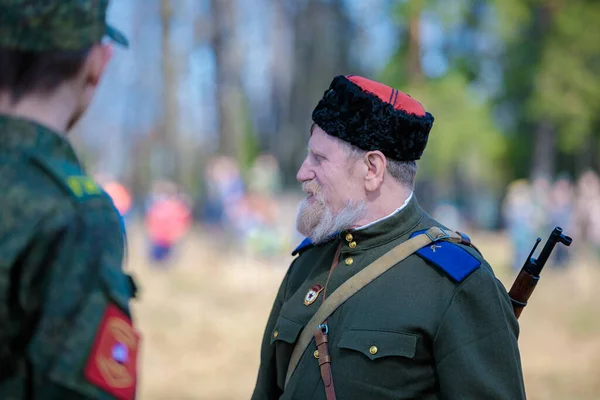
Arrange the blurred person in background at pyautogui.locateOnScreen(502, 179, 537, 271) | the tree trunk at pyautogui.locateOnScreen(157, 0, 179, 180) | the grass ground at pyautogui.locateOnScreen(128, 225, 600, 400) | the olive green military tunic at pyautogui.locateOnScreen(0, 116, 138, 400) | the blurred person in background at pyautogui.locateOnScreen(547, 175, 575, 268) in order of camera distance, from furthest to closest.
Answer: the tree trunk at pyautogui.locateOnScreen(157, 0, 179, 180) → the blurred person in background at pyautogui.locateOnScreen(547, 175, 575, 268) → the blurred person in background at pyautogui.locateOnScreen(502, 179, 537, 271) → the grass ground at pyautogui.locateOnScreen(128, 225, 600, 400) → the olive green military tunic at pyautogui.locateOnScreen(0, 116, 138, 400)

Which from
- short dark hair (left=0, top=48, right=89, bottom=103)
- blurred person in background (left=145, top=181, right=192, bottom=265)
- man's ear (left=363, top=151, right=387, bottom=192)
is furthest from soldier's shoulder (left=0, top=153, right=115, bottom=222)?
blurred person in background (left=145, top=181, right=192, bottom=265)

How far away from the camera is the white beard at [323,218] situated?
2.29 m

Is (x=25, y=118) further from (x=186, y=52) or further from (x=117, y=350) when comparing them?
(x=186, y=52)

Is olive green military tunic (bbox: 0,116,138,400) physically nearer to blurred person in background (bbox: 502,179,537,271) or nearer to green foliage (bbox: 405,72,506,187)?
blurred person in background (bbox: 502,179,537,271)

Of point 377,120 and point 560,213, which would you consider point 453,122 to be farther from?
point 377,120

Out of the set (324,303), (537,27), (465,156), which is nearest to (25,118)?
(324,303)

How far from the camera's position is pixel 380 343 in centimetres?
206

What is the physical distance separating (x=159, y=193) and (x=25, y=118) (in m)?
13.6

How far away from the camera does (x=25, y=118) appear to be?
1.38 m

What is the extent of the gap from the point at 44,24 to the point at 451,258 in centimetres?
131

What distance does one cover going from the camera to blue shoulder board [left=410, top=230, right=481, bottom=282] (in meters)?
2.10

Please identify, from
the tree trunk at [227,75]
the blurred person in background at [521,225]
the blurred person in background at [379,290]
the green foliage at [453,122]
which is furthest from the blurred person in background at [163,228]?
the blurred person in background at [379,290]

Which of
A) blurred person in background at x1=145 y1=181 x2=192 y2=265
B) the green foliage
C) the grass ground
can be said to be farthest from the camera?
the green foliage

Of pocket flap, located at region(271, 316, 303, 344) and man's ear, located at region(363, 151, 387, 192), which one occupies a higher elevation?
man's ear, located at region(363, 151, 387, 192)
